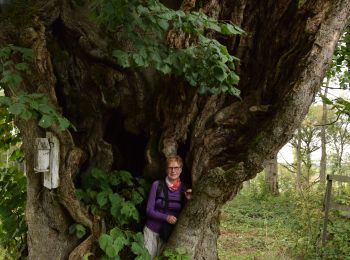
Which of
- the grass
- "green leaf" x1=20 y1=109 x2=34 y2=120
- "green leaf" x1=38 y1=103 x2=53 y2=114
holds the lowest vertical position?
the grass

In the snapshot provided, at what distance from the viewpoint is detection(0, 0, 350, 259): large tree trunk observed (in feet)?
11.8

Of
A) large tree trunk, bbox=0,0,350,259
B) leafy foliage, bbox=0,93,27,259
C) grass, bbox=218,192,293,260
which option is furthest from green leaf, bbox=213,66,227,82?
grass, bbox=218,192,293,260

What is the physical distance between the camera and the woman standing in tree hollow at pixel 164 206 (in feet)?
13.6

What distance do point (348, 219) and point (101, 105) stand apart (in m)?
5.14

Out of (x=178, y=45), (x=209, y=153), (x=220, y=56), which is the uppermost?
(x=178, y=45)

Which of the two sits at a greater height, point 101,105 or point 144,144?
point 101,105

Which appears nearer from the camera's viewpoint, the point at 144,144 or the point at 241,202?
the point at 144,144

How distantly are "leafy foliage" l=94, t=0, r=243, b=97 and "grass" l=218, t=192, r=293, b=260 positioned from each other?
4435mm

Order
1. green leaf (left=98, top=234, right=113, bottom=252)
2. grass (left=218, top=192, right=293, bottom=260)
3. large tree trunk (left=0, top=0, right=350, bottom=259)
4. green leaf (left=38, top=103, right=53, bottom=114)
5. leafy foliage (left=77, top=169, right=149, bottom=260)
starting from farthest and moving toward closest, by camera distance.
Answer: grass (left=218, top=192, right=293, bottom=260) < leafy foliage (left=77, top=169, right=149, bottom=260) < green leaf (left=98, top=234, right=113, bottom=252) < large tree trunk (left=0, top=0, right=350, bottom=259) < green leaf (left=38, top=103, right=53, bottom=114)

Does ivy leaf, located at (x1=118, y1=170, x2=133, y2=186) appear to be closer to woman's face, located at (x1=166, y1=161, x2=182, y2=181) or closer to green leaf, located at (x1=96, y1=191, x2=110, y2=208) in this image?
green leaf, located at (x1=96, y1=191, x2=110, y2=208)

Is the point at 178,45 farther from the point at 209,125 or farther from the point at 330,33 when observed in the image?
the point at 330,33

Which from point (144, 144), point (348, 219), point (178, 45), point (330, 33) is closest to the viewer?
point (330, 33)

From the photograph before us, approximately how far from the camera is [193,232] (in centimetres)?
406

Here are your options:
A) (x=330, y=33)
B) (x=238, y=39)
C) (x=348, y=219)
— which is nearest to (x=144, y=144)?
(x=238, y=39)
